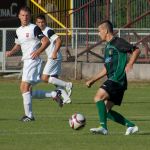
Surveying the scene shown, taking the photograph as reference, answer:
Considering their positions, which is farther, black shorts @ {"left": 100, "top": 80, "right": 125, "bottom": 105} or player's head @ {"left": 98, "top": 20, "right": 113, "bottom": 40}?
player's head @ {"left": 98, "top": 20, "right": 113, "bottom": 40}

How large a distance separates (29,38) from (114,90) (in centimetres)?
338

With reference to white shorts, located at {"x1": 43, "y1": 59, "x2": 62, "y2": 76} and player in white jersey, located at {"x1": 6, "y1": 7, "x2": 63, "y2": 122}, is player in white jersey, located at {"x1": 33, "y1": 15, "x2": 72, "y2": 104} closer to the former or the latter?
white shorts, located at {"x1": 43, "y1": 59, "x2": 62, "y2": 76}

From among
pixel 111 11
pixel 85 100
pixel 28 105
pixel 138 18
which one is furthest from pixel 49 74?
pixel 111 11

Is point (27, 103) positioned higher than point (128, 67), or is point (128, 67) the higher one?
point (128, 67)

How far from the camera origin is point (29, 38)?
17.1m

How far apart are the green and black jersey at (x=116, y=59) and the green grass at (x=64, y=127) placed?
0.92 metres

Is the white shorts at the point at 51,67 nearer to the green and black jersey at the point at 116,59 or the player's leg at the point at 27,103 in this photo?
the player's leg at the point at 27,103

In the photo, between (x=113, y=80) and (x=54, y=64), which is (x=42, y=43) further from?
(x=54, y=64)

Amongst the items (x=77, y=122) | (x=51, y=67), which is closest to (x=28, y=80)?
(x=77, y=122)

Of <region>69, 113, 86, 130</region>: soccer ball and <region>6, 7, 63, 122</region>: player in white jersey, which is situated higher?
<region>6, 7, 63, 122</region>: player in white jersey

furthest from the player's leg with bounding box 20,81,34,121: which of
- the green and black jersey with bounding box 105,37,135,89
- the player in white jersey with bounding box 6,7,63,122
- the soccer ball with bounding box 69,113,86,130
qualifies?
the green and black jersey with bounding box 105,37,135,89

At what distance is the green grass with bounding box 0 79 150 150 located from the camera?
12909 mm

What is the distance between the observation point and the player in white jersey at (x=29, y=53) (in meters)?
16.8

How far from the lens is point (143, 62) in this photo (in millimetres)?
30016
